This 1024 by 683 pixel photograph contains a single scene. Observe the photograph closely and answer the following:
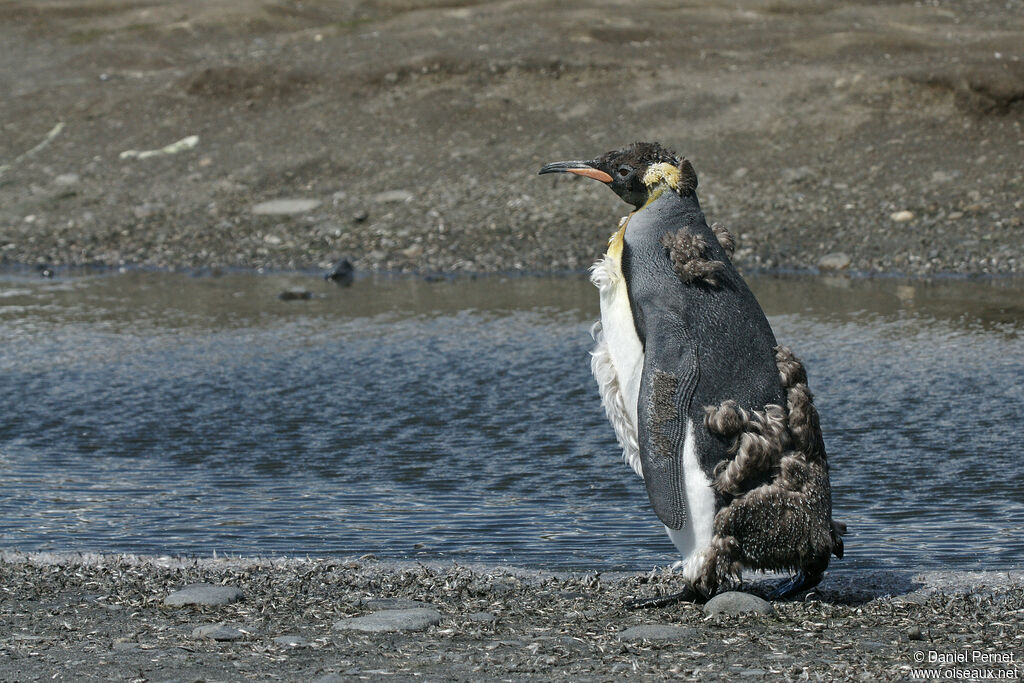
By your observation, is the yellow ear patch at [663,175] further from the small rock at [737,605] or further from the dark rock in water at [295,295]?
the dark rock in water at [295,295]

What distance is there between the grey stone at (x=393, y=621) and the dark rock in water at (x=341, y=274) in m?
10.5

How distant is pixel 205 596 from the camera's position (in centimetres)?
501

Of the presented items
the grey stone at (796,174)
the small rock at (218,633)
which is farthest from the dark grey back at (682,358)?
the grey stone at (796,174)

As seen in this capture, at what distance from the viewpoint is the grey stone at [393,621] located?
15.3 ft

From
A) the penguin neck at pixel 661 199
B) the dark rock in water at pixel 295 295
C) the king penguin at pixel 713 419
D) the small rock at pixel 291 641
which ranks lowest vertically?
the dark rock in water at pixel 295 295

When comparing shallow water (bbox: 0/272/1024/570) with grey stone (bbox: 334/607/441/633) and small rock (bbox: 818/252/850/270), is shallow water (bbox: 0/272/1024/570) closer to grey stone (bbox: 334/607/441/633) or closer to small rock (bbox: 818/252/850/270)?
small rock (bbox: 818/252/850/270)

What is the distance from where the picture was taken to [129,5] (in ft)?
101

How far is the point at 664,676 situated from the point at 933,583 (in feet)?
4.79

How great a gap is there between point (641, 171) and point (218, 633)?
2.13 meters

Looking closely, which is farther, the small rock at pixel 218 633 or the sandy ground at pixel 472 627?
the small rock at pixel 218 633

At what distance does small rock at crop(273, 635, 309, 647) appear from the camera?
4.49 metres

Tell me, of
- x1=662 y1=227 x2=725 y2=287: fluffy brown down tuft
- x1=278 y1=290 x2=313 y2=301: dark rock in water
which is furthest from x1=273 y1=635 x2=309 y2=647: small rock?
x1=278 y1=290 x2=313 y2=301: dark rock in water

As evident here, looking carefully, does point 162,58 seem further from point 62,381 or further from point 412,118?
point 62,381

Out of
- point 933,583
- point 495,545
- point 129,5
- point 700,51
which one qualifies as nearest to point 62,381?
point 495,545
